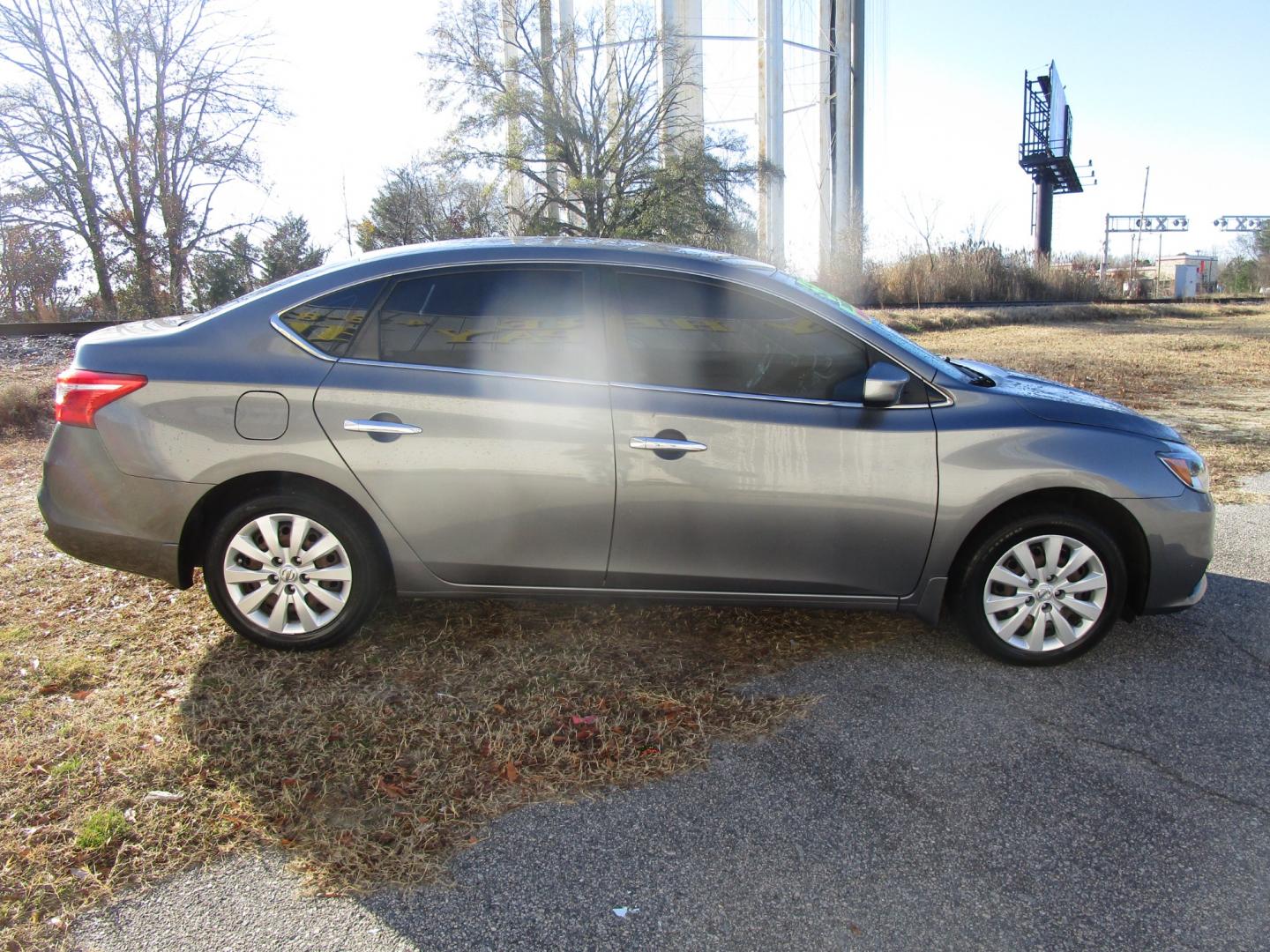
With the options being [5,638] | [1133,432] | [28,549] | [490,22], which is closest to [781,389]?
[1133,432]

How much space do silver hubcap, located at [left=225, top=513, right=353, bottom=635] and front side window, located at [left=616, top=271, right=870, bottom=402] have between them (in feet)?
4.82

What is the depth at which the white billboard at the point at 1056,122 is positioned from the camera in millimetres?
46844

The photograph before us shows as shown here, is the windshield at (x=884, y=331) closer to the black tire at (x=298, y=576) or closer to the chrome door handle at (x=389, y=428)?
the chrome door handle at (x=389, y=428)

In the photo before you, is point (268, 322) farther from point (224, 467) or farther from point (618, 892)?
point (618, 892)

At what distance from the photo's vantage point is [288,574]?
3824 mm

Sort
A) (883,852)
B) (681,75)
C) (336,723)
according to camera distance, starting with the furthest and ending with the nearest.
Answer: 1. (681,75)
2. (336,723)
3. (883,852)

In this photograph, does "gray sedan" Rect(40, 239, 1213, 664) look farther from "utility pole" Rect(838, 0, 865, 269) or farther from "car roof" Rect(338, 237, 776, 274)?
"utility pole" Rect(838, 0, 865, 269)

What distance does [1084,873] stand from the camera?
8.52ft

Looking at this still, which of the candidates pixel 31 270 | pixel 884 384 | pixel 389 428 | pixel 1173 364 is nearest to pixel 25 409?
pixel 389 428

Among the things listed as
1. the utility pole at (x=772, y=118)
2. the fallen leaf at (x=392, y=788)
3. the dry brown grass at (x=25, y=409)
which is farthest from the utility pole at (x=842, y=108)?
the fallen leaf at (x=392, y=788)

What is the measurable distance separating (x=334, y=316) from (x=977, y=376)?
281cm

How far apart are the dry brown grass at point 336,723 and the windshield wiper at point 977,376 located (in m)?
1.20

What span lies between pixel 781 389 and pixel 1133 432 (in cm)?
151

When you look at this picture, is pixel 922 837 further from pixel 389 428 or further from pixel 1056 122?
pixel 1056 122
